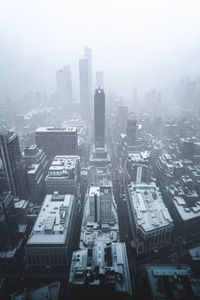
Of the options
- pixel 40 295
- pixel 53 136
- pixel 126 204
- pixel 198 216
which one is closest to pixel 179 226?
pixel 198 216

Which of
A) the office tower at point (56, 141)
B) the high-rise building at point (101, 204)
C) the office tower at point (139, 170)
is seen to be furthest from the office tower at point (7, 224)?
the office tower at point (56, 141)

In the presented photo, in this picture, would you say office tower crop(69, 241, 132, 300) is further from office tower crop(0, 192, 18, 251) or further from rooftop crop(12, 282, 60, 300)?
office tower crop(0, 192, 18, 251)

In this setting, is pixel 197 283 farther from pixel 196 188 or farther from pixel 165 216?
pixel 196 188

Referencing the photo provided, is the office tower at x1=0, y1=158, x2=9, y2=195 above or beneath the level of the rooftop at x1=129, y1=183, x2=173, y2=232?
above

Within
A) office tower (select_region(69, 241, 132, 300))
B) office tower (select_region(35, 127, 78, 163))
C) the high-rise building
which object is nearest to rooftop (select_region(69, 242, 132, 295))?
office tower (select_region(69, 241, 132, 300))

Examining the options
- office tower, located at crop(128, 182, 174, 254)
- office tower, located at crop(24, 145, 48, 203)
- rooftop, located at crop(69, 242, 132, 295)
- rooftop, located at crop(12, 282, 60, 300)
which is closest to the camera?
rooftop, located at crop(69, 242, 132, 295)

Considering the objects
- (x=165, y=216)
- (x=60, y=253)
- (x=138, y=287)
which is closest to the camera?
(x=138, y=287)

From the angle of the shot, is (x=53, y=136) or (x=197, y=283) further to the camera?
(x=53, y=136)
